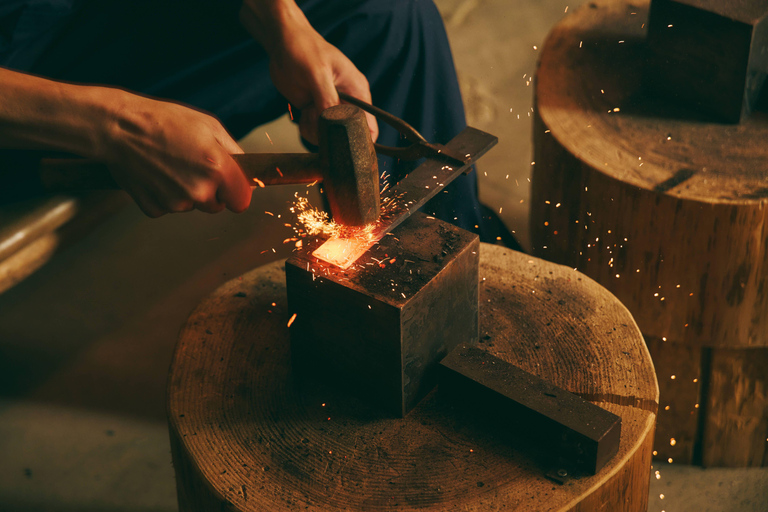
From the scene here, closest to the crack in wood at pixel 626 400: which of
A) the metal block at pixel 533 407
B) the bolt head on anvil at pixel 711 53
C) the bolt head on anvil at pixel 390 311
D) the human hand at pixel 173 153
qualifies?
the metal block at pixel 533 407

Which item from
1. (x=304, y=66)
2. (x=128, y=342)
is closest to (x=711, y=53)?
(x=304, y=66)

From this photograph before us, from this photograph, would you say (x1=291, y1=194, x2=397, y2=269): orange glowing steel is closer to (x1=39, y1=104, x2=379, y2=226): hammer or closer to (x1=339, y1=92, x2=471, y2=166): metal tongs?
(x1=39, y1=104, x2=379, y2=226): hammer

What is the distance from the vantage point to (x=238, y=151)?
1406 mm

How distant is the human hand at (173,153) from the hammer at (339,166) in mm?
44

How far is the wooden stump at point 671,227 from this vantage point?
1545 millimetres

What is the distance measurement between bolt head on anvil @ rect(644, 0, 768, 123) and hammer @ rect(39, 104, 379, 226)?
957 millimetres

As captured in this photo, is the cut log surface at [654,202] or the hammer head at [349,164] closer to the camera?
the hammer head at [349,164]

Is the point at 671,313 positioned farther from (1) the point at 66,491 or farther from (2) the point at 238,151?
(1) the point at 66,491

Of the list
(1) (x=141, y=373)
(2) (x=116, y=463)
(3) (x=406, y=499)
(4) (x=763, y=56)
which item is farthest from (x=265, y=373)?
(4) (x=763, y=56)

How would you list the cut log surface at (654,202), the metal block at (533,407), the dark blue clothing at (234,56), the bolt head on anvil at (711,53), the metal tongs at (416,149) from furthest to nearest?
the dark blue clothing at (234,56) < the bolt head on anvil at (711,53) < the cut log surface at (654,202) < the metal tongs at (416,149) < the metal block at (533,407)

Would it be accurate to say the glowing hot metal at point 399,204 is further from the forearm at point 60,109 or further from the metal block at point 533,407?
the forearm at point 60,109

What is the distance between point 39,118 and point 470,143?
0.77 meters

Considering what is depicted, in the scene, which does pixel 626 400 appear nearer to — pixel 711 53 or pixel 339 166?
pixel 339 166

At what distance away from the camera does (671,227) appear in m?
1.55
